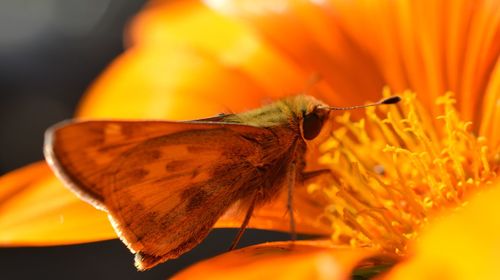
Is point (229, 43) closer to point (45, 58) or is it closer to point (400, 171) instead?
point (400, 171)

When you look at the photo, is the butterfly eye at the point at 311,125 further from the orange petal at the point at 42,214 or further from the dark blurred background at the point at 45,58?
the dark blurred background at the point at 45,58

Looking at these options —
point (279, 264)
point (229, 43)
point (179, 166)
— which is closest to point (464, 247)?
point (279, 264)

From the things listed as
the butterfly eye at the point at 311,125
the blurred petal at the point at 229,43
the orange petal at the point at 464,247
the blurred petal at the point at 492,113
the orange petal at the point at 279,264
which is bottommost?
the orange petal at the point at 279,264

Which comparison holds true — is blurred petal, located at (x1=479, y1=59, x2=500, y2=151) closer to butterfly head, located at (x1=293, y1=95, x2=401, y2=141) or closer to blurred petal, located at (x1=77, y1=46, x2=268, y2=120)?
butterfly head, located at (x1=293, y1=95, x2=401, y2=141)

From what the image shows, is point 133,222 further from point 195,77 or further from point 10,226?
point 195,77

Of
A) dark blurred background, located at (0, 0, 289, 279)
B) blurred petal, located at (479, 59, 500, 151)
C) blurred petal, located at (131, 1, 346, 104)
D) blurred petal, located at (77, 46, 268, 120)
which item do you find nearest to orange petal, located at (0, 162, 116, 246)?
blurred petal, located at (77, 46, 268, 120)

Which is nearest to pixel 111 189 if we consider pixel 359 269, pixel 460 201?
pixel 359 269

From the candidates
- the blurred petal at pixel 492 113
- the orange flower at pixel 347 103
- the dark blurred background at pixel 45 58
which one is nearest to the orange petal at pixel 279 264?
the orange flower at pixel 347 103
